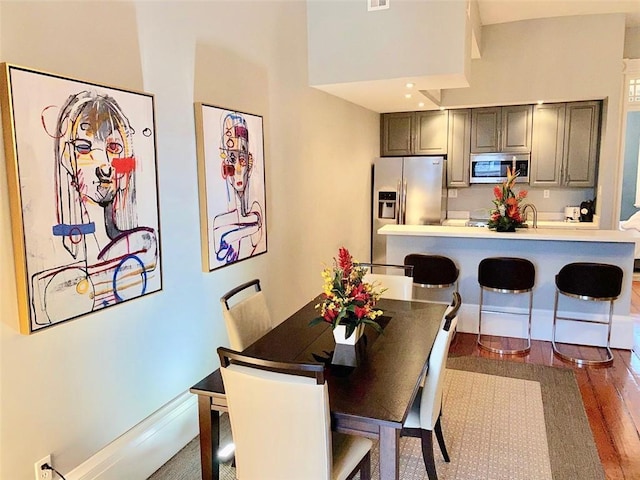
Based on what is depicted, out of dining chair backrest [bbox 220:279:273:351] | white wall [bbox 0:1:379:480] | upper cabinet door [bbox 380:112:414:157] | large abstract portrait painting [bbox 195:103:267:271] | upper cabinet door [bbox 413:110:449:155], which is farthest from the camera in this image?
upper cabinet door [bbox 380:112:414:157]

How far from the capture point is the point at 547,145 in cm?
563

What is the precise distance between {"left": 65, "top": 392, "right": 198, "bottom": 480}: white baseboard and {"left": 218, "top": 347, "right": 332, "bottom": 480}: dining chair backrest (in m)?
0.86

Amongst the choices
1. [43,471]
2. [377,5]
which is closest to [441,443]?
[43,471]

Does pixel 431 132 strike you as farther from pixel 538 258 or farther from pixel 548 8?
pixel 538 258

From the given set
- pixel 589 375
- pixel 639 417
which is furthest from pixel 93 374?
pixel 589 375

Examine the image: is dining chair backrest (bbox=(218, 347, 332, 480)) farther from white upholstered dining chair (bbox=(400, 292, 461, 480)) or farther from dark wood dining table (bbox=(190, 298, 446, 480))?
white upholstered dining chair (bbox=(400, 292, 461, 480))

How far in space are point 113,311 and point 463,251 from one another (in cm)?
332

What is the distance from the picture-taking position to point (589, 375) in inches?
142

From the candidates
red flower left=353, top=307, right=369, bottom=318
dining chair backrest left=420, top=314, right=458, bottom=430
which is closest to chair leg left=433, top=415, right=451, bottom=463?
dining chair backrest left=420, top=314, right=458, bottom=430

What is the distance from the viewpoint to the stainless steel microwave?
18.9 ft

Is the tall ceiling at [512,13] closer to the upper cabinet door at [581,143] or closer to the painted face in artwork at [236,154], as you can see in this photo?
the upper cabinet door at [581,143]

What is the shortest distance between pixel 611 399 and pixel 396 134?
4.03 m

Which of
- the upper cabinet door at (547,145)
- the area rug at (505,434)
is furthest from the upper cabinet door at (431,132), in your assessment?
the area rug at (505,434)

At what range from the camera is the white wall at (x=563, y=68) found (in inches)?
199
